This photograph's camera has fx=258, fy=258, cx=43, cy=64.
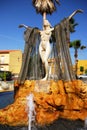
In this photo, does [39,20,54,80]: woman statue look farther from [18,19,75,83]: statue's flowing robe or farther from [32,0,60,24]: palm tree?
[32,0,60,24]: palm tree

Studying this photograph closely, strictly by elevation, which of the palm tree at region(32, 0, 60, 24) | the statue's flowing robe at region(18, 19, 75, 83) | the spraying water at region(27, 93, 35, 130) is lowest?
the spraying water at region(27, 93, 35, 130)

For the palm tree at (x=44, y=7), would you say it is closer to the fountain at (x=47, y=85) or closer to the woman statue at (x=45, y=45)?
the fountain at (x=47, y=85)

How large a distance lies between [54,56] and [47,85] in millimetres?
1863

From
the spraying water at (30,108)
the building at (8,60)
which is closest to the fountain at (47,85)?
the spraying water at (30,108)

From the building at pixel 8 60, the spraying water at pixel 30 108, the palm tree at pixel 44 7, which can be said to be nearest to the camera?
the spraying water at pixel 30 108

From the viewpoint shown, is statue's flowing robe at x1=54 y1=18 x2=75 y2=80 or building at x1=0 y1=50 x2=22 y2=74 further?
building at x1=0 y1=50 x2=22 y2=74

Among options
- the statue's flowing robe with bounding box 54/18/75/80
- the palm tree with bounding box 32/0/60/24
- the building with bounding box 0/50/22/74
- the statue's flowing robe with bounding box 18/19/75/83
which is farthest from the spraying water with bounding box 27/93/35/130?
the building with bounding box 0/50/22/74

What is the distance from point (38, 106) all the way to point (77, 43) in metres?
27.8

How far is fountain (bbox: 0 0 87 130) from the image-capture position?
12.5 meters

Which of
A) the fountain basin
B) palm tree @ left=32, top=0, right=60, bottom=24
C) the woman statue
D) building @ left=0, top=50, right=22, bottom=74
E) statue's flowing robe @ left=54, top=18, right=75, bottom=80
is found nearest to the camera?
the fountain basin

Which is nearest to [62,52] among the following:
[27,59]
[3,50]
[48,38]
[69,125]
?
[48,38]

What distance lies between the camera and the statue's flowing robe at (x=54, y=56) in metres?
14.5

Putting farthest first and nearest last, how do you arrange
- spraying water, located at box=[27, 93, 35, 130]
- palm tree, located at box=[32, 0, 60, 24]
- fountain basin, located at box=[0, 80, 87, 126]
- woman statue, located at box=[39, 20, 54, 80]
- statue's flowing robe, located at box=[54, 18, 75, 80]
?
palm tree, located at box=[32, 0, 60, 24]
woman statue, located at box=[39, 20, 54, 80]
statue's flowing robe, located at box=[54, 18, 75, 80]
fountain basin, located at box=[0, 80, 87, 126]
spraying water, located at box=[27, 93, 35, 130]

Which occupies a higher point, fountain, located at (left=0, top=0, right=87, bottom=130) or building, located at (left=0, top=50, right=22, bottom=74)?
building, located at (left=0, top=50, right=22, bottom=74)
